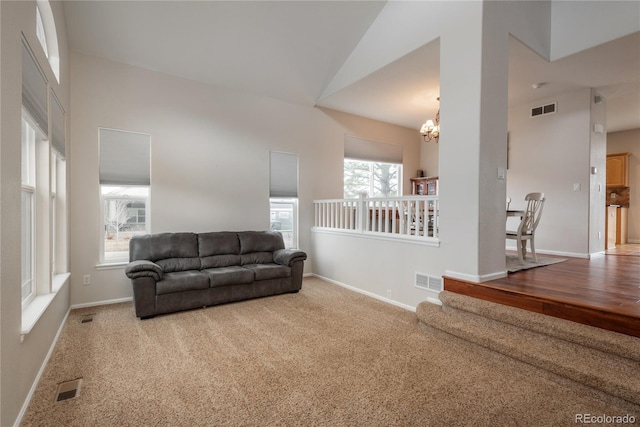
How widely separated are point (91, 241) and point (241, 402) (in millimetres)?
3380

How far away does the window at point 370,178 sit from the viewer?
707 cm

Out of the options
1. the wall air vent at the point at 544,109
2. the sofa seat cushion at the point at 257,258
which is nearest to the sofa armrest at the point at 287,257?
the sofa seat cushion at the point at 257,258

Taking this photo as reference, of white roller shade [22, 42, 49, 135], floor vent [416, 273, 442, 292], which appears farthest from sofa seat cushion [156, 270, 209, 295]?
floor vent [416, 273, 442, 292]

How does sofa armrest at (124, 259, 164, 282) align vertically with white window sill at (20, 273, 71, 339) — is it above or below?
above

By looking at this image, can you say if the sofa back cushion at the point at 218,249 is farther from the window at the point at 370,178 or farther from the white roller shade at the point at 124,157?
the window at the point at 370,178

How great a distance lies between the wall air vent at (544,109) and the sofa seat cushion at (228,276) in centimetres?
584

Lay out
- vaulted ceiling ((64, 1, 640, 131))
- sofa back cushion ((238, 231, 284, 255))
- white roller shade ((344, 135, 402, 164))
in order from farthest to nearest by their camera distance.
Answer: white roller shade ((344, 135, 402, 164)), sofa back cushion ((238, 231, 284, 255)), vaulted ceiling ((64, 1, 640, 131))

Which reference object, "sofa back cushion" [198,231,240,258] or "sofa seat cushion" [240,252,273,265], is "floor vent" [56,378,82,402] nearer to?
→ "sofa back cushion" [198,231,240,258]

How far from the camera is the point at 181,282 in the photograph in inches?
153

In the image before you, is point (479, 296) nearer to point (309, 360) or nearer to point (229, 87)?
point (309, 360)

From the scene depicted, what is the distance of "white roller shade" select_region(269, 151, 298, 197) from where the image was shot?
5.66 metres

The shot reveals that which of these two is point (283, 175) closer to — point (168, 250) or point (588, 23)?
point (168, 250)

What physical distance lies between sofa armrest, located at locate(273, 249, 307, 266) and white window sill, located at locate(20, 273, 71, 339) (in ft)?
8.62

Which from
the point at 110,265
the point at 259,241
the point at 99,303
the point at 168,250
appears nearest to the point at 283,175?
the point at 259,241
